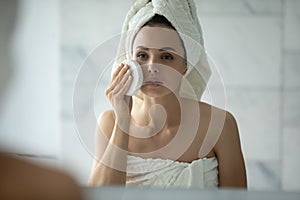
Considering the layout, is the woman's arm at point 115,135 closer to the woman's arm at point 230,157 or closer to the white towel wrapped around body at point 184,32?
the white towel wrapped around body at point 184,32

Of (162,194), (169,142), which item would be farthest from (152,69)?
(162,194)

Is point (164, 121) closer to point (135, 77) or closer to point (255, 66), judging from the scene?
point (135, 77)

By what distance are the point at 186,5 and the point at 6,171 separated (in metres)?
0.88

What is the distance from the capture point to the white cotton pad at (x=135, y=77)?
971 millimetres

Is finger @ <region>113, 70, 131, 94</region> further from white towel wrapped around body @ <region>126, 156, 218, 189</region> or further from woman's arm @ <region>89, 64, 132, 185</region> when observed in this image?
white towel wrapped around body @ <region>126, 156, 218, 189</region>

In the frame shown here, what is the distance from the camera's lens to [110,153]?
97 centimetres

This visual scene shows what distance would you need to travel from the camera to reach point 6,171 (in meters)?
0.12

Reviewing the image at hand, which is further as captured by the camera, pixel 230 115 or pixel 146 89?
pixel 230 115

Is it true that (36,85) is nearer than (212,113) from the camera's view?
No

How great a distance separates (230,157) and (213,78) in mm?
230

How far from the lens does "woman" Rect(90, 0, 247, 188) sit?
95 centimetres

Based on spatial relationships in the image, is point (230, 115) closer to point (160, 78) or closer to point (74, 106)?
point (160, 78)

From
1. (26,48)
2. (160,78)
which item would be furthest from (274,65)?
(26,48)

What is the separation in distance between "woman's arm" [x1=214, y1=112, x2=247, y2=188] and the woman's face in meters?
0.14
